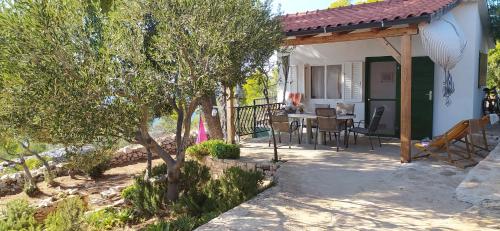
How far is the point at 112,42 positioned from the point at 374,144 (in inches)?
257

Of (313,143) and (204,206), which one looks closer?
(204,206)

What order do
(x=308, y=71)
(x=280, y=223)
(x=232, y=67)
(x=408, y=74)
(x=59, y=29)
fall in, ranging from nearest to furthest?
(x=59, y=29) → (x=280, y=223) → (x=232, y=67) → (x=408, y=74) → (x=308, y=71)

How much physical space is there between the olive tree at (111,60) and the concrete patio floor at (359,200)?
5.42ft

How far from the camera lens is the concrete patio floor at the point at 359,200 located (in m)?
4.28

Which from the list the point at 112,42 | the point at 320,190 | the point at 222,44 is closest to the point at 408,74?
the point at 320,190

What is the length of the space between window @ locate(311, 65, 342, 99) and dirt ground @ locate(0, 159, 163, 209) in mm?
4967

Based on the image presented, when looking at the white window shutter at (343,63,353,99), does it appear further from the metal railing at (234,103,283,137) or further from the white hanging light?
the white hanging light

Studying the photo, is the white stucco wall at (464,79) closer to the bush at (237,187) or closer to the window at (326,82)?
the window at (326,82)

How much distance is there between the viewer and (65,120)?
417 centimetres

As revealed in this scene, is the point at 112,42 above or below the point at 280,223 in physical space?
above

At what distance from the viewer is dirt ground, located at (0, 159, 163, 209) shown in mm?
9066

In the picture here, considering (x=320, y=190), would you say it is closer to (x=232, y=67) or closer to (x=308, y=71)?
→ (x=232, y=67)

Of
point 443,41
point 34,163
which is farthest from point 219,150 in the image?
point 34,163

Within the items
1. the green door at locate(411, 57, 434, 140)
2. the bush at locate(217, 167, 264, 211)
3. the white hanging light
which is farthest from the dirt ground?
the white hanging light
